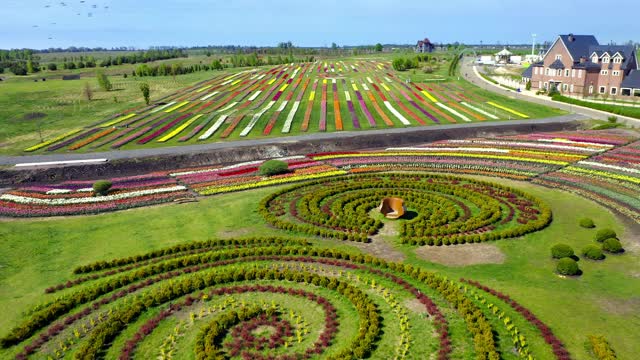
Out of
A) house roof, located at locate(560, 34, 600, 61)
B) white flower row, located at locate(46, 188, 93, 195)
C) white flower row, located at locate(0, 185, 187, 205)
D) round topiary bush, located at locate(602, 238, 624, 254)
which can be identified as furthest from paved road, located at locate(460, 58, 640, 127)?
white flower row, located at locate(46, 188, 93, 195)

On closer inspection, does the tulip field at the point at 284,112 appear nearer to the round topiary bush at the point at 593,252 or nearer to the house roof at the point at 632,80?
the house roof at the point at 632,80

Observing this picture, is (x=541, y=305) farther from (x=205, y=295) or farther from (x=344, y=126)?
(x=344, y=126)

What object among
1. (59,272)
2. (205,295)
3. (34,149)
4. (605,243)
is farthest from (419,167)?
(34,149)

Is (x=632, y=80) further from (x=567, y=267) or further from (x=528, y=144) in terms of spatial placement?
(x=567, y=267)

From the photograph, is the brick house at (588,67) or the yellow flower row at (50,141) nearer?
the yellow flower row at (50,141)

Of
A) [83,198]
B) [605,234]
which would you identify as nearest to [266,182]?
[83,198]

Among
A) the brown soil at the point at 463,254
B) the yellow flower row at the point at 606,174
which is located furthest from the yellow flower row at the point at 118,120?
the yellow flower row at the point at 606,174
